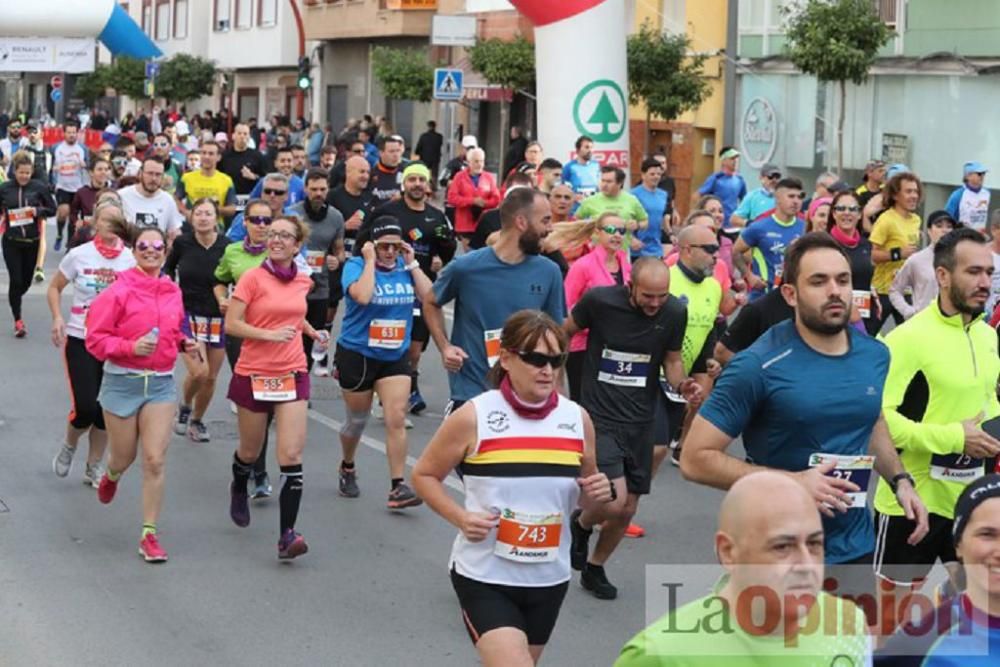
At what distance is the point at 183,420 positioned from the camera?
12844 millimetres

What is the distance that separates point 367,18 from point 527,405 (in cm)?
4547

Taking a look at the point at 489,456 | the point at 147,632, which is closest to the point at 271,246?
the point at 147,632

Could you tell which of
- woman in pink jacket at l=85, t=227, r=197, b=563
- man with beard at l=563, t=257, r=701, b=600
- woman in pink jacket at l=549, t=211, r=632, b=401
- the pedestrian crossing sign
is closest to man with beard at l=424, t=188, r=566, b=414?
man with beard at l=563, t=257, r=701, b=600

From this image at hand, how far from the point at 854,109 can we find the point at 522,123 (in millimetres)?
12870

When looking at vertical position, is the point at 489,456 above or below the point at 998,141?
below

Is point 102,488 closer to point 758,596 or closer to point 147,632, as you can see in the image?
point 147,632

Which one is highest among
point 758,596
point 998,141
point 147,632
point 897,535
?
point 998,141

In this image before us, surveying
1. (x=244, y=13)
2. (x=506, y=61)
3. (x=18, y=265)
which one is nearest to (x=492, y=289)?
(x=18, y=265)

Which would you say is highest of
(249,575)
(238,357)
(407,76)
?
(407,76)

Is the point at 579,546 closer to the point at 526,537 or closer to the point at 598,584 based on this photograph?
the point at 598,584

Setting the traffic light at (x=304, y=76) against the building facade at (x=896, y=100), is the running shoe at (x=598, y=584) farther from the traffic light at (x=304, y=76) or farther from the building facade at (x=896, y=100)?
the traffic light at (x=304, y=76)

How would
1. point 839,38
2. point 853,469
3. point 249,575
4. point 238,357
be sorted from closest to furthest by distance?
1. point 853,469
2. point 249,575
3. point 238,357
4. point 839,38

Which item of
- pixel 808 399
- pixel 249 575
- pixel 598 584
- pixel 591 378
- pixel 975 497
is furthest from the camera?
pixel 249 575

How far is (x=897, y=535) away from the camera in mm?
6566
